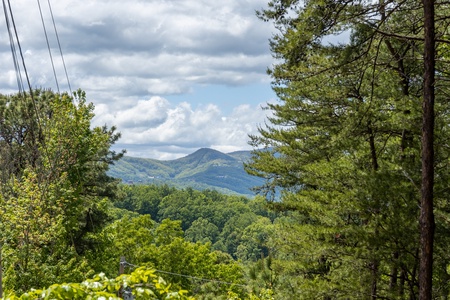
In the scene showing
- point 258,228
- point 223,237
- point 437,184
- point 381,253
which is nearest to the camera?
point 437,184

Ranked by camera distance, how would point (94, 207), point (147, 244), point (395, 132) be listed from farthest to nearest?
point (147, 244) < point (94, 207) < point (395, 132)

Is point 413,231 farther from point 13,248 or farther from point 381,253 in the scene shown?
point 13,248


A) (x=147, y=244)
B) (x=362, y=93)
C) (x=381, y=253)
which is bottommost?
(x=147, y=244)

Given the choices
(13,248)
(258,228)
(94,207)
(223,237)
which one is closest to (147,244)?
(94,207)

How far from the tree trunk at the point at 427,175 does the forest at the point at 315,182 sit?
2 cm

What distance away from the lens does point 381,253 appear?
9.40m

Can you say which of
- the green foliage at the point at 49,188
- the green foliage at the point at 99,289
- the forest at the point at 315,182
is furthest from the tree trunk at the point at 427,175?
the green foliage at the point at 49,188

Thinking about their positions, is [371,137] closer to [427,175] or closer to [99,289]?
[427,175]

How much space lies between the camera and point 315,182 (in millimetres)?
13727

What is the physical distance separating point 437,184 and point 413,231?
3.25ft

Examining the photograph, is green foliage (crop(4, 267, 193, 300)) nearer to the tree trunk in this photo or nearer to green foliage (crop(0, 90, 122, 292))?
the tree trunk

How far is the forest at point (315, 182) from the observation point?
805 cm

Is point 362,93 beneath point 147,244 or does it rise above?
above

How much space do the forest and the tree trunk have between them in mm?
16
